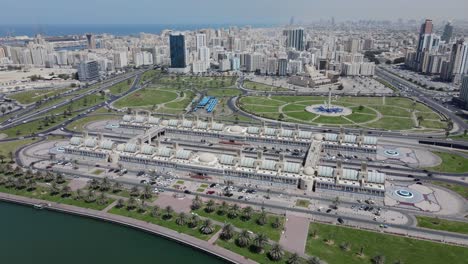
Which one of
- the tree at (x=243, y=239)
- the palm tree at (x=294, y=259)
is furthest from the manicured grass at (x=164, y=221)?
the palm tree at (x=294, y=259)

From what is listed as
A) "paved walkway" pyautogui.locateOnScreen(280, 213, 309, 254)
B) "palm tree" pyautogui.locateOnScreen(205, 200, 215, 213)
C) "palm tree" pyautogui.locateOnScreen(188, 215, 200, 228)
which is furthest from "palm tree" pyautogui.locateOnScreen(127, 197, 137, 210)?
"paved walkway" pyautogui.locateOnScreen(280, 213, 309, 254)

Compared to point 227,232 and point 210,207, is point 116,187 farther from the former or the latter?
point 227,232

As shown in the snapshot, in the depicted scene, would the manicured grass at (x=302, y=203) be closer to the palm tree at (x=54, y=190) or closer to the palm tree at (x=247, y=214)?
the palm tree at (x=247, y=214)

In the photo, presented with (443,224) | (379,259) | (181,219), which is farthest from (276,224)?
(443,224)

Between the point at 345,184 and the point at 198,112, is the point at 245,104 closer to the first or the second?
the point at 198,112

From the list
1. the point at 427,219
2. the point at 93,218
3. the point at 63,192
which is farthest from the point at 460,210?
the point at 63,192
